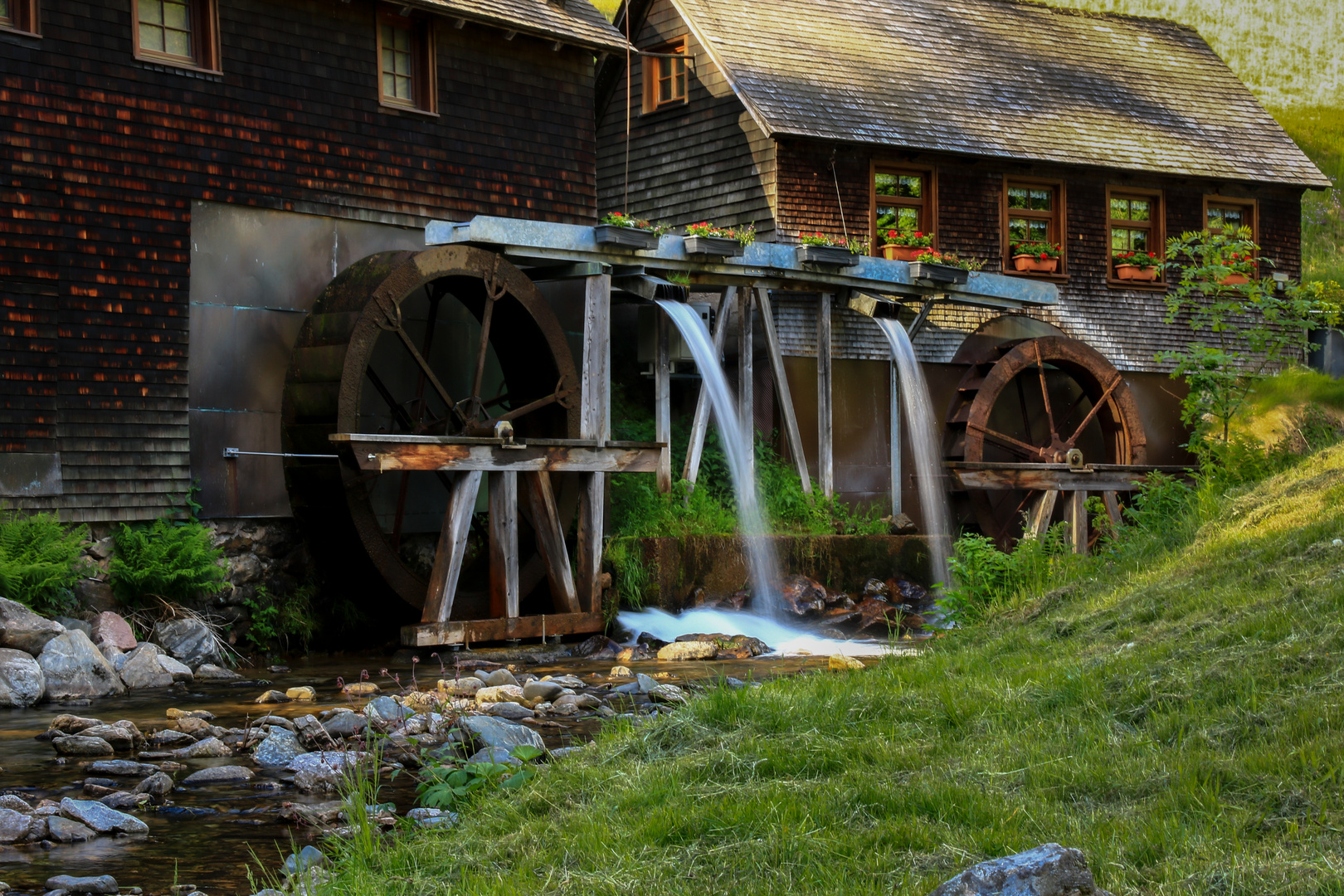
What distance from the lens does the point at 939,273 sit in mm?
15234

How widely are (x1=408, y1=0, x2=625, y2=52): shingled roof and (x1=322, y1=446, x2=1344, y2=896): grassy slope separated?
27.4 ft

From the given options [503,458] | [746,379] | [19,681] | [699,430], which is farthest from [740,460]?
[19,681]

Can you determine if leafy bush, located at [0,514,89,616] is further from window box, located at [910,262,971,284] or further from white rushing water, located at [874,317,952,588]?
window box, located at [910,262,971,284]

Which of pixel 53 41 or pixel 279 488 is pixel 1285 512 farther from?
pixel 53 41

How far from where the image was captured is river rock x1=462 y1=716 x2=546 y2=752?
237 inches

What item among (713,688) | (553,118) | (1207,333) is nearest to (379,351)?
(553,118)

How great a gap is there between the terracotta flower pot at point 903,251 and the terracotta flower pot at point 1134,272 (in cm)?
381

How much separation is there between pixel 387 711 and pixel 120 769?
140cm

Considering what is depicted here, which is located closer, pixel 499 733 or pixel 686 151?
pixel 499 733

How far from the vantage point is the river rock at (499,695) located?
7.91m

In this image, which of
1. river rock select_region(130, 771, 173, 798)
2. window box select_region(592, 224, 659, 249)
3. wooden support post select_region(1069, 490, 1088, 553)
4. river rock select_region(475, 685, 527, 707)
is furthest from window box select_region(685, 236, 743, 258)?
river rock select_region(130, 771, 173, 798)

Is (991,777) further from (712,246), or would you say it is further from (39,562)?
(712,246)

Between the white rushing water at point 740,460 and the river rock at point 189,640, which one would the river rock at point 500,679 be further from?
the white rushing water at point 740,460

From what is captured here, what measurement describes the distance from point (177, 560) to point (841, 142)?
30.4ft
